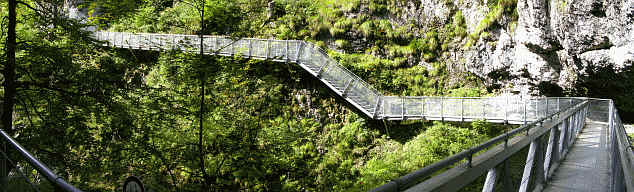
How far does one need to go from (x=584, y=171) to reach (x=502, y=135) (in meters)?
3.35

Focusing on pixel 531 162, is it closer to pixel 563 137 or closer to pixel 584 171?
pixel 584 171

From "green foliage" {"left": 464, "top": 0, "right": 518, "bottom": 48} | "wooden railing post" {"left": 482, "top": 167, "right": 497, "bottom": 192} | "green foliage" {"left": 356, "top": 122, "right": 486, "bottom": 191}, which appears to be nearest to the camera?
"wooden railing post" {"left": 482, "top": 167, "right": 497, "bottom": 192}

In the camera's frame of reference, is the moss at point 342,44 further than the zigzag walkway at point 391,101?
Yes

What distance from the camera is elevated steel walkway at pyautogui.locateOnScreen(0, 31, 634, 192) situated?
1565 millimetres

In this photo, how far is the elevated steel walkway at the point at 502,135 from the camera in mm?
1565

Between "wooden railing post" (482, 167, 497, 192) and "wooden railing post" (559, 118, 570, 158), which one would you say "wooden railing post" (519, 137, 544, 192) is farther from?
"wooden railing post" (559, 118, 570, 158)

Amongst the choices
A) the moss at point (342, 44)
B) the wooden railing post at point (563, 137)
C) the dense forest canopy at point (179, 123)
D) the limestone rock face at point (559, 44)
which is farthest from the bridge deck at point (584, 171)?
the moss at point (342, 44)

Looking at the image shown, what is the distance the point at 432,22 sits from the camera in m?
17.2

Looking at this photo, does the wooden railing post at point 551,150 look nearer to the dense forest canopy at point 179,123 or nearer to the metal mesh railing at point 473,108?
the dense forest canopy at point 179,123

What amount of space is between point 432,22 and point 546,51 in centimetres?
578

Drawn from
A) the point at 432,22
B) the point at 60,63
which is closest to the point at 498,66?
the point at 432,22

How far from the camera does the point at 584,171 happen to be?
430 cm

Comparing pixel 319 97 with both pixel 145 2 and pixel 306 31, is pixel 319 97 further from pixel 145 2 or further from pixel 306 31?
pixel 145 2

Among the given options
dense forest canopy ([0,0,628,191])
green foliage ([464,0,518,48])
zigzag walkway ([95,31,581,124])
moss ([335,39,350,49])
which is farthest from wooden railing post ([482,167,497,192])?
moss ([335,39,350,49])
